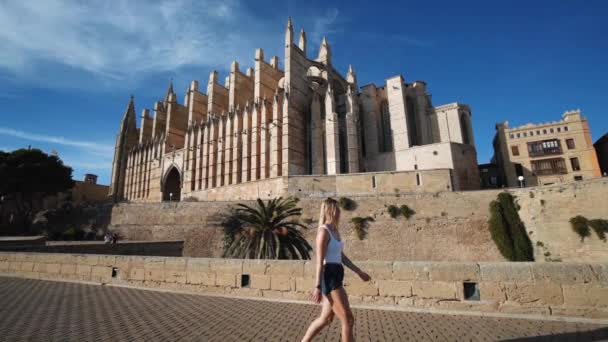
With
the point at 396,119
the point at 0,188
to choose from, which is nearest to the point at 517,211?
the point at 396,119

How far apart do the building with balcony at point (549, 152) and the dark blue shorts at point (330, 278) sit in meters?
34.7

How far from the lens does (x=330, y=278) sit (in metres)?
2.87

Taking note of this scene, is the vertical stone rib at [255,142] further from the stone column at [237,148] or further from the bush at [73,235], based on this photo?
the bush at [73,235]

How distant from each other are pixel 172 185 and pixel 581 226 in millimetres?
43062

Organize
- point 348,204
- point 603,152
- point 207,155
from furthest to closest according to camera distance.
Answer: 1. point 207,155
2. point 603,152
3. point 348,204

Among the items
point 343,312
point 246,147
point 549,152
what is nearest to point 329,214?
point 343,312

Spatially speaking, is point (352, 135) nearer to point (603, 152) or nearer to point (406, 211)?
point (406, 211)

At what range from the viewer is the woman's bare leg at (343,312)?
2719mm

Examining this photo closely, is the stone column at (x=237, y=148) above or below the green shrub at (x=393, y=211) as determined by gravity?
above

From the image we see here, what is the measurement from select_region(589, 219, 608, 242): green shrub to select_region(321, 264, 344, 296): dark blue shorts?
63.5 feet

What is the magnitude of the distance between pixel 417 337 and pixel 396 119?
2756 cm

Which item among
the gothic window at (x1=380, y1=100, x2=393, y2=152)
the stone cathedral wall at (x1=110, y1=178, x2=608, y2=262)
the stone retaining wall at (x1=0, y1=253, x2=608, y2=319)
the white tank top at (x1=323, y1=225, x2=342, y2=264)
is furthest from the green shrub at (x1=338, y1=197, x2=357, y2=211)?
the white tank top at (x1=323, y1=225, x2=342, y2=264)

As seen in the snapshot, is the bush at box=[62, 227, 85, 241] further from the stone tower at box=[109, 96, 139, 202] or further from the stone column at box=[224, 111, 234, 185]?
the stone tower at box=[109, 96, 139, 202]

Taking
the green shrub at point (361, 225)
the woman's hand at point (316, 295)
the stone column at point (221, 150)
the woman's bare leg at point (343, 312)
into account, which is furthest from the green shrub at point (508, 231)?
the stone column at point (221, 150)
